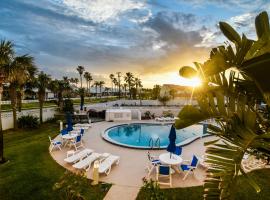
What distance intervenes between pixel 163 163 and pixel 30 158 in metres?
7.89

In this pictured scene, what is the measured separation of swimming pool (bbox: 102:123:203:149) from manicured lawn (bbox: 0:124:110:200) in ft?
18.1

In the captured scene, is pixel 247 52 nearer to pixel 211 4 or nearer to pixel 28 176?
pixel 211 4

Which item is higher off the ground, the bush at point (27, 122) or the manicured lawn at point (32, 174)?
the bush at point (27, 122)

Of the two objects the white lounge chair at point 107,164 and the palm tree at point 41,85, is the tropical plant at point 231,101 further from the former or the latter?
the palm tree at point 41,85

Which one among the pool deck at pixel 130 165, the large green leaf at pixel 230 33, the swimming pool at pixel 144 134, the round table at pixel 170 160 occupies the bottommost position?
the swimming pool at pixel 144 134

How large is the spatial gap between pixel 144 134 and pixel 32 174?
1253cm

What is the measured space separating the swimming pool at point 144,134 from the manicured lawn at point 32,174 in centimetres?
552

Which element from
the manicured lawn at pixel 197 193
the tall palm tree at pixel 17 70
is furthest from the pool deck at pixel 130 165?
the tall palm tree at pixel 17 70

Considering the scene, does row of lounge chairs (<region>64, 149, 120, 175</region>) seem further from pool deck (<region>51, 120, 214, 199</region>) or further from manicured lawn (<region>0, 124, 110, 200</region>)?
manicured lawn (<region>0, 124, 110, 200</region>)

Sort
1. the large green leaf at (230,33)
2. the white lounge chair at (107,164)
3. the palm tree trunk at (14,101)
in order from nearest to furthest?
the large green leaf at (230,33)
the white lounge chair at (107,164)
the palm tree trunk at (14,101)

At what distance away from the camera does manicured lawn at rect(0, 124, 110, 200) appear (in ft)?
25.3

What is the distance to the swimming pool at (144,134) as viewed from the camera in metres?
17.9

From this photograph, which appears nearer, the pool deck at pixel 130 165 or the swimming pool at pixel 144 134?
the pool deck at pixel 130 165

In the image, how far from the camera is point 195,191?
7.86 m
